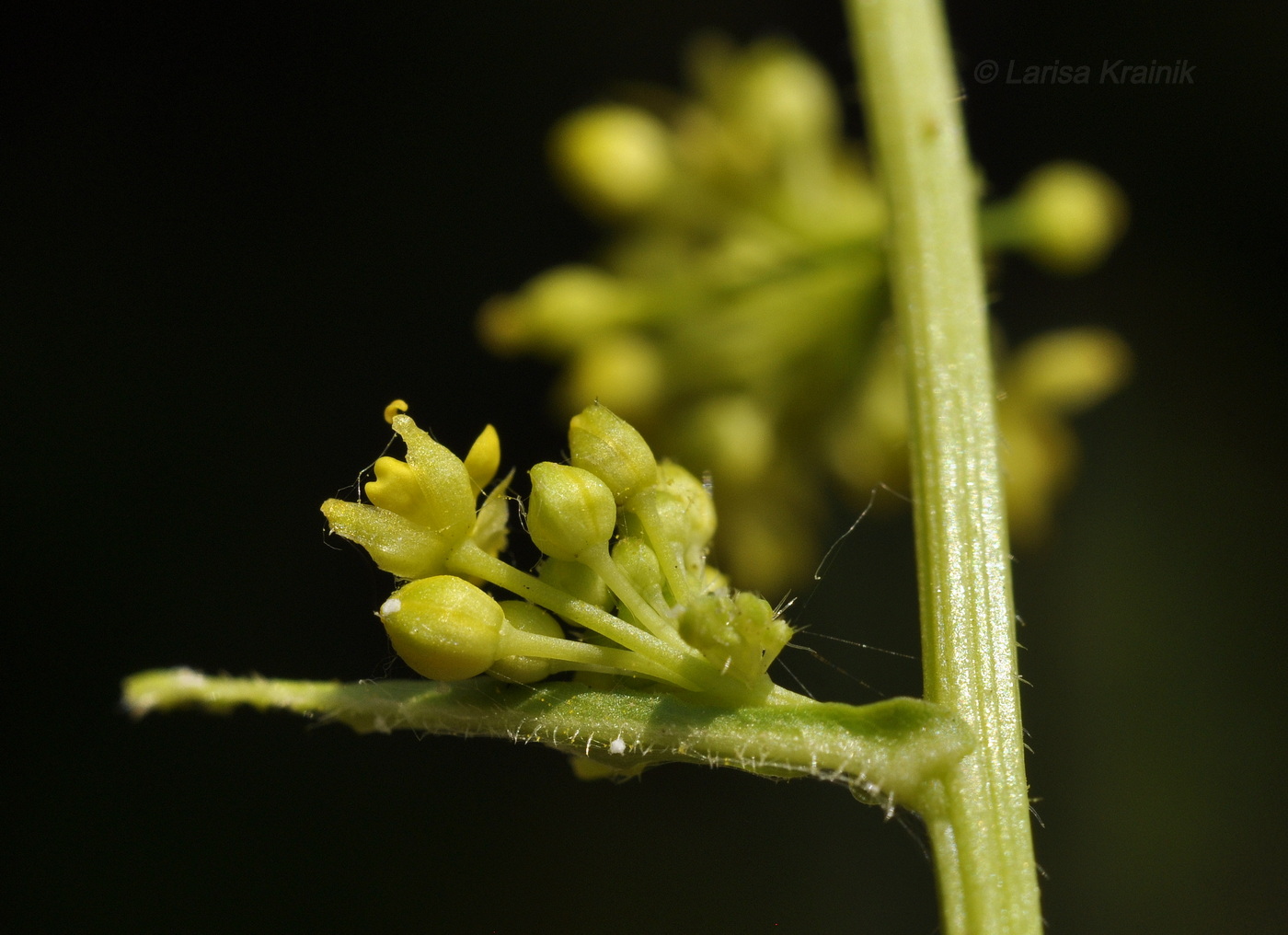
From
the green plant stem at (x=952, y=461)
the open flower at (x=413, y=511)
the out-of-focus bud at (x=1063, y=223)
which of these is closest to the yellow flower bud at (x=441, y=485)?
the open flower at (x=413, y=511)

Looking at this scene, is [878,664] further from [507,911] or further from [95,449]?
[95,449]

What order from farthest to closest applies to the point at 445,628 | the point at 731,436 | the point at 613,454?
the point at 731,436 → the point at 613,454 → the point at 445,628

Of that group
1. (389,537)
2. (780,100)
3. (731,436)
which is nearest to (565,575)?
(389,537)

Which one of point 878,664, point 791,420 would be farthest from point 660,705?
point 878,664

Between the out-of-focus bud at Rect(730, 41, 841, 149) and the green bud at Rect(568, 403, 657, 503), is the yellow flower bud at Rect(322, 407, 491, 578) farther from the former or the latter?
the out-of-focus bud at Rect(730, 41, 841, 149)

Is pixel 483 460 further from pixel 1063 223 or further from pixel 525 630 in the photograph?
pixel 1063 223

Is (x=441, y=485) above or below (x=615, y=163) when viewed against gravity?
below
